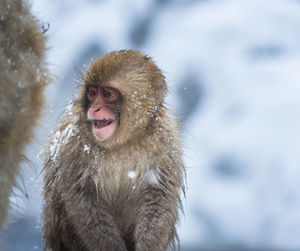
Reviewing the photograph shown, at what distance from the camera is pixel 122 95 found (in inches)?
82.4

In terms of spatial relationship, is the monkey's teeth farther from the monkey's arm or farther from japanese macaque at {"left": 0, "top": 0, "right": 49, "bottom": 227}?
japanese macaque at {"left": 0, "top": 0, "right": 49, "bottom": 227}

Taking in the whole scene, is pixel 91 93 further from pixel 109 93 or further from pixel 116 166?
pixel 116 166

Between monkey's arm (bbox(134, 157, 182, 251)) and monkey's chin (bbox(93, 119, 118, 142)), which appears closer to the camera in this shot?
monkey's chin (bbox(93, 119, 118, 142))

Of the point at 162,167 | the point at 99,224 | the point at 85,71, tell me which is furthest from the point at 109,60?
the point at 99,224

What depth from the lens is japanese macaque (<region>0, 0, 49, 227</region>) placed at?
1.07 meters

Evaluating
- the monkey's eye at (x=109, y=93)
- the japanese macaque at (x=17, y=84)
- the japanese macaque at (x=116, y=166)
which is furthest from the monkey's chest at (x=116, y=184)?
the japanese macaque at (x=17, y=84)

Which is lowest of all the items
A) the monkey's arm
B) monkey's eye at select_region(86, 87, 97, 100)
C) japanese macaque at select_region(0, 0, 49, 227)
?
the monkey's arm

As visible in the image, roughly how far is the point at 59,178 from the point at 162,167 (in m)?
0.50

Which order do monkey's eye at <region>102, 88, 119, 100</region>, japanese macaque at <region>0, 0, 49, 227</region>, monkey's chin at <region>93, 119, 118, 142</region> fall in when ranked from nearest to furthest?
japanese macaque at <region>0, 0, 49, 227</region>
monkey's chin at <region>93, 119, 118, 142</region>
monkey's eye at <region>102, 88, 119, 100</region>

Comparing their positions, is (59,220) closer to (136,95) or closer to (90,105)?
(90,105)

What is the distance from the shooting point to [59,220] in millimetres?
2137

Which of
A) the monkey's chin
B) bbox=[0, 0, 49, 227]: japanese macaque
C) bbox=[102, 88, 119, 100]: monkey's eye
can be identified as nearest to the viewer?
→ bbox=[0, 0, 49, 227]: japanese macaque

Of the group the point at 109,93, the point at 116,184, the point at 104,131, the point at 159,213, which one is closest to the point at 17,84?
the point at 104,131

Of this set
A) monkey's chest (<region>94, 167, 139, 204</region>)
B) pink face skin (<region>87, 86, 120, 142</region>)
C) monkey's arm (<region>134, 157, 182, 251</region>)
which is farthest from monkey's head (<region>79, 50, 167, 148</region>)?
monkey's arm (<region>134, 157, 182, 251</region>)
